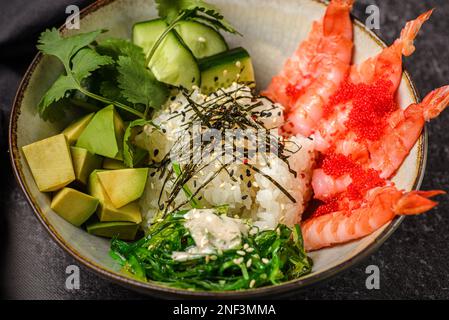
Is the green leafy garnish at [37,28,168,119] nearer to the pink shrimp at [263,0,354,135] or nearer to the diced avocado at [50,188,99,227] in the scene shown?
the diced avocado at [50,188,99,227]

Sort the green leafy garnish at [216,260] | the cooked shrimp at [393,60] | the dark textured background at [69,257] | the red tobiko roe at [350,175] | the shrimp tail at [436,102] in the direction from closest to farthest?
the green leafy garnish at [216,260] → the shrimp tail at [436,102] → the red tobiko roe at [350,175] → the cooked shrimp at [393,60] → the dark textured background at [69,257]

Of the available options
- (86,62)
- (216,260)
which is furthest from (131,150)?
(216,260)

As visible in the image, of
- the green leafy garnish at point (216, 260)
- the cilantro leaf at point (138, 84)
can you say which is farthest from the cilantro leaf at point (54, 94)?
the green leafy garnish at point (216, 260)

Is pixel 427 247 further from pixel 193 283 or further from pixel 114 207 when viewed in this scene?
pixel 114 207

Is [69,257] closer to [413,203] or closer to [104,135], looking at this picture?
[104,135]

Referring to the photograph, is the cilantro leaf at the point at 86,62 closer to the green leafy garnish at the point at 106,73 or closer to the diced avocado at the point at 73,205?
the green leafy garnish at the point at 106,73
